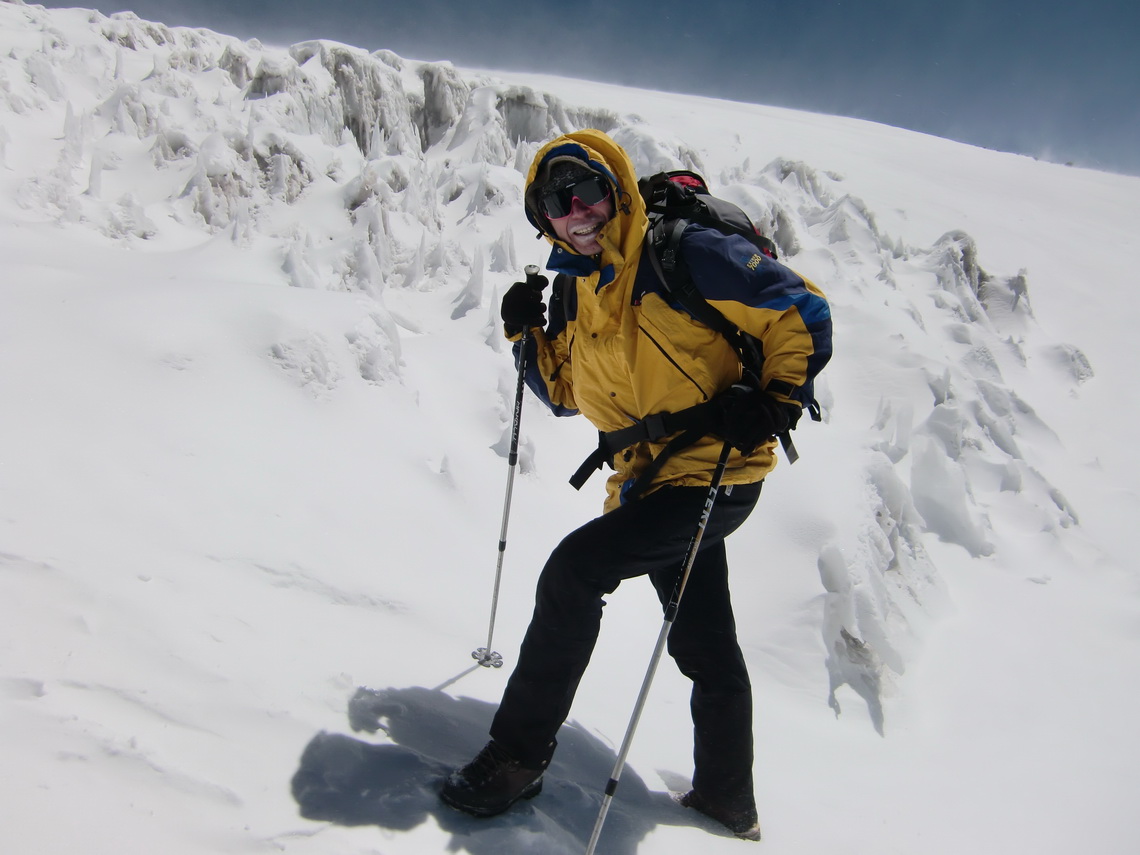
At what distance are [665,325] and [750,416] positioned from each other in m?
0.43

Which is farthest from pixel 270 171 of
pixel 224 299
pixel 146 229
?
pixel 224 299

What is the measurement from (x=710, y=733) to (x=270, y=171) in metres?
15.5

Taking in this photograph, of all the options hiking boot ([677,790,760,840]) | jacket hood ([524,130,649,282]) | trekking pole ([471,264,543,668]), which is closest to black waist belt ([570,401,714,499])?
jacket hood ([524,130,649,282])

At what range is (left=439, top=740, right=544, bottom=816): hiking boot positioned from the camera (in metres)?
2.06

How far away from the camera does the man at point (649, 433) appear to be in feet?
7.18

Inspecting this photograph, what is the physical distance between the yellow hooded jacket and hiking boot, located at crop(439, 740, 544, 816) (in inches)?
40.8

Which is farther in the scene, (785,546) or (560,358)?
(785,546)

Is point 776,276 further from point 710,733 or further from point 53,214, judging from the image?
point 53,214

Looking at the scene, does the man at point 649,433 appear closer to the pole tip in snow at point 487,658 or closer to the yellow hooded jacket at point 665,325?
the yellow hooded jacket at point 665,325

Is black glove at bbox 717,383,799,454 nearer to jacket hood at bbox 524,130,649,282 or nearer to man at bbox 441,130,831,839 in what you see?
man at bbox 441,130,831,839

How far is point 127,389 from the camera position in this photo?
3.41 metres

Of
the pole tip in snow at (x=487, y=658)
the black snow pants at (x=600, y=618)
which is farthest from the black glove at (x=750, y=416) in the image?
the pole tip in snow at (x=487, y=658)

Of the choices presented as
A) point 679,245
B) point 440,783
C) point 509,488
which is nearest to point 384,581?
point 509,488

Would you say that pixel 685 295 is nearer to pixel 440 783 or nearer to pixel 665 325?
pixel 665 325
